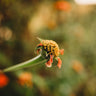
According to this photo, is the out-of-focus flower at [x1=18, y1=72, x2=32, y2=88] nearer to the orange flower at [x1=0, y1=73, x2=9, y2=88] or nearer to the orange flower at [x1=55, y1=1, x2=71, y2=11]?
the orange flower at [x1=0, y1=73, x2=9, y2=88]

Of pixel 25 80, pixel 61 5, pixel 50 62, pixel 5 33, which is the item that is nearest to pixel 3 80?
pixel 25 80

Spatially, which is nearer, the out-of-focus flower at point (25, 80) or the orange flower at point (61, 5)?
the out-of-focus flower at point (25, 80)

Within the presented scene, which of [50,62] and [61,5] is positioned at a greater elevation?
[61,5]

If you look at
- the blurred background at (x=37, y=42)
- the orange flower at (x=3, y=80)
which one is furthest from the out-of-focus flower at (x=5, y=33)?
the orange flower at (x=3, y=80)

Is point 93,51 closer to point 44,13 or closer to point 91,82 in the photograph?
point 91,82

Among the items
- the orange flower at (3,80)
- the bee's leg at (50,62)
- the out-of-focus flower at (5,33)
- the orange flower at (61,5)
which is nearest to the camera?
the bee's leg at (50,62)

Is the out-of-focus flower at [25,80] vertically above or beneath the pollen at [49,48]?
beneath

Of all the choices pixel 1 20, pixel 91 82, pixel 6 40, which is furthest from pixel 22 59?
pixel 91 82

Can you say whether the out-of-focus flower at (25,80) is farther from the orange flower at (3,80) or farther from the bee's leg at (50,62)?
the bee's leg at (50,62)

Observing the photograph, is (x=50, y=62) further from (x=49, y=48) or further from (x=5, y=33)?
(x=5, y=33)

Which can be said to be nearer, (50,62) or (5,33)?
(50,62)
